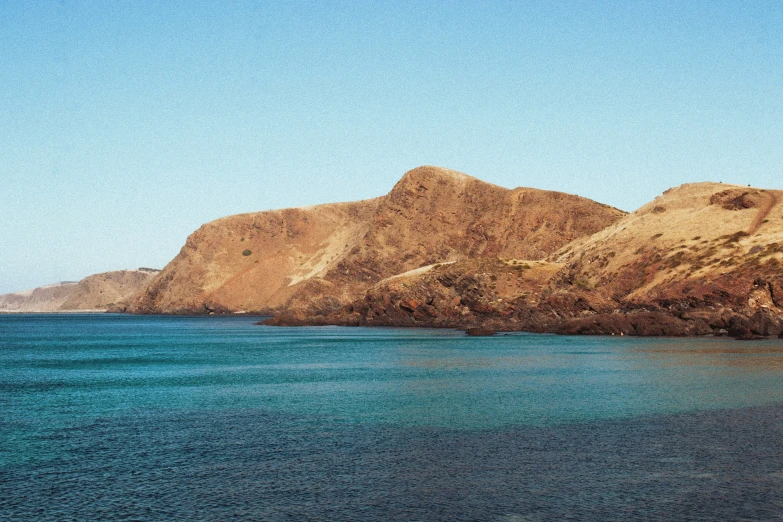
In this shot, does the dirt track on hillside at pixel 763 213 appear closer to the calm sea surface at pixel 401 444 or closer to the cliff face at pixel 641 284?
the cliff face at pixel 641 284

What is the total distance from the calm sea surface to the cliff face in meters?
38.5

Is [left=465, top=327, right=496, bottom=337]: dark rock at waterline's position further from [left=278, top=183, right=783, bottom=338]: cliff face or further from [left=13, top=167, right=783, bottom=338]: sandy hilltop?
[left=13, top=167, right=783, bottom=338]: sandy hilltop

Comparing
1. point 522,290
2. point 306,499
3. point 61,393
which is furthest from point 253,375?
point 522,290

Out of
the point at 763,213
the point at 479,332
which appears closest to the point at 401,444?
the point at 479,332

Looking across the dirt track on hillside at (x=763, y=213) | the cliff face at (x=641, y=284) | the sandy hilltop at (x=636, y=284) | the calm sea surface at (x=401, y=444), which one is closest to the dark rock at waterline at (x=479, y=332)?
the cliff face at (x=641, y=284)

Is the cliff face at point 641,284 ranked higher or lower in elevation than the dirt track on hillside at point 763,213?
lower

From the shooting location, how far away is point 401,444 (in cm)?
2570

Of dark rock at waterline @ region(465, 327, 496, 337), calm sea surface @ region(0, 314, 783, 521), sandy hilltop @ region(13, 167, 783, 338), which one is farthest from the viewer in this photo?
dark rock at waterline @ region(465, 327, 496, 337)

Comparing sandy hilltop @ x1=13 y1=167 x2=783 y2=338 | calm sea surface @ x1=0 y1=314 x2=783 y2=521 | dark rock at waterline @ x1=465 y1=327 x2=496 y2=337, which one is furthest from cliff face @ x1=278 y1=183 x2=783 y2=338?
calm sea surface @ x1=0 y1=314 x2=783 y2=521

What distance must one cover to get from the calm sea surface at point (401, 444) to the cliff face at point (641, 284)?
3850cm

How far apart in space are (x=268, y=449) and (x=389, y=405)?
36.2 feet

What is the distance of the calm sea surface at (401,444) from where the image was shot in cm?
1817

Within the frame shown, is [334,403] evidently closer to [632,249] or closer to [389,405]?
[389,405]

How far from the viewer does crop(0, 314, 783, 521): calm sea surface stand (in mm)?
18172
